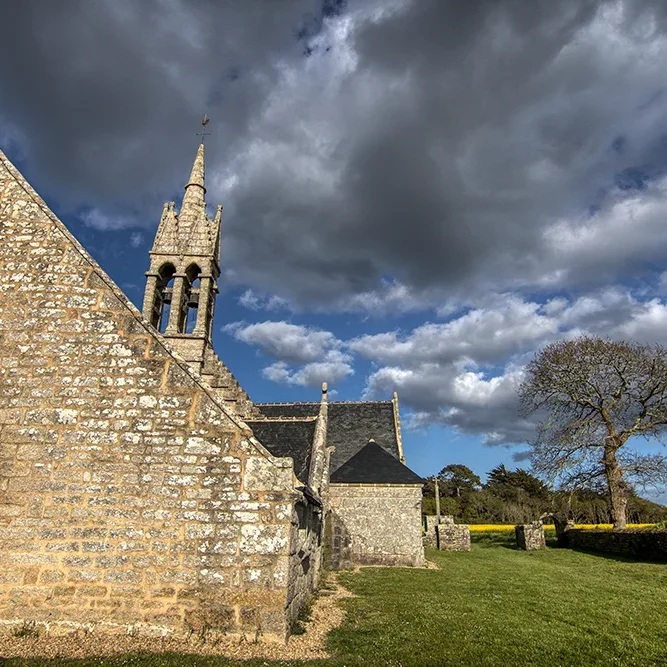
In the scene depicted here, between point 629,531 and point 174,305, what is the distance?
20.9 m

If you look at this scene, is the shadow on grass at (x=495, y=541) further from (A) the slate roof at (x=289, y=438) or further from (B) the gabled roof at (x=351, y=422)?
(A) the slate roof at (x=289, y=438)

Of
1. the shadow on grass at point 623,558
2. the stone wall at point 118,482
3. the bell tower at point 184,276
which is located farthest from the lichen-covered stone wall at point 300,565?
the shadow on grass at point 623,558

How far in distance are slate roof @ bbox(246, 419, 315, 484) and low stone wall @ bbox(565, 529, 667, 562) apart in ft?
49.0

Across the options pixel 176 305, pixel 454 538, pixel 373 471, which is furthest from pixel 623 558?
pixel 176 305

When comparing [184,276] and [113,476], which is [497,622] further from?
[184,276]

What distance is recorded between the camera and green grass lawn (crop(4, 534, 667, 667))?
575 cm

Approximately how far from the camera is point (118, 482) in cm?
616

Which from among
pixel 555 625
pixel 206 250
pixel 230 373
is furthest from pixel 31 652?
pixel 206 250

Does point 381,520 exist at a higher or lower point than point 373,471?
lower

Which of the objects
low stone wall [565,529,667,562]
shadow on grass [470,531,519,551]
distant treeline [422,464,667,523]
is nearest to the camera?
low stone wall [565,529,667,562]

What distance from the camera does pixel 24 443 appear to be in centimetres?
632

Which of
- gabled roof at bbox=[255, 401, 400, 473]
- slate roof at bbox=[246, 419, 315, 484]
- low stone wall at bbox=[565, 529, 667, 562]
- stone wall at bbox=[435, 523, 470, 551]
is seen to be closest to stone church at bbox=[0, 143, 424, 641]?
slate roof at bbox=[246, 419, 315, 484]

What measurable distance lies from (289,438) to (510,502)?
46.0m

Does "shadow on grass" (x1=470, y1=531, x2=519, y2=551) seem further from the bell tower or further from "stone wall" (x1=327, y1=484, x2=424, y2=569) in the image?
the bell tower
